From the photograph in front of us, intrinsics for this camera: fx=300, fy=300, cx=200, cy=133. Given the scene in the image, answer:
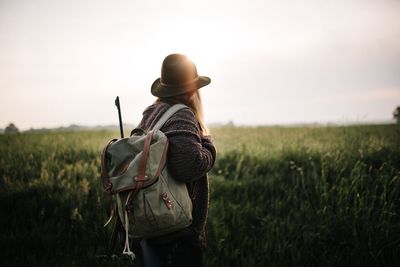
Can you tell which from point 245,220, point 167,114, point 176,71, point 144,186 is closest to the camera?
point 144,186

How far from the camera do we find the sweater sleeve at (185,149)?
1837 mm

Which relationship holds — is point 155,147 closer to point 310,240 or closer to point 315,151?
point 310,240

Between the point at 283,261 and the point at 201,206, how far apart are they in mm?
2116

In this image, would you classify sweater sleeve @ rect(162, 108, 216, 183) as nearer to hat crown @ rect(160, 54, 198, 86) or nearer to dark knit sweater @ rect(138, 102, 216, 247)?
dark knit sweater @ rect(138, 102, 216, 247)

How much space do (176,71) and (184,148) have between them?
562mm

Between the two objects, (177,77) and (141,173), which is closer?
(141,173)

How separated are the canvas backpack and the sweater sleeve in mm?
54

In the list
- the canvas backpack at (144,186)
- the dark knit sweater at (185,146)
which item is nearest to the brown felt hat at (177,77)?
the dark knit sweater at (185,146)

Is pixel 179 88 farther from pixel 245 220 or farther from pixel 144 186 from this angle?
pixel 245 220

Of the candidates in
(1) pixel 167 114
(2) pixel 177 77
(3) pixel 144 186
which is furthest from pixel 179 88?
(3) pixel 144 186

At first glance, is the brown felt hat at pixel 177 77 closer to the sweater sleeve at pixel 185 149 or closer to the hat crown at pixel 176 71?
the hat crown at pixel 176 71

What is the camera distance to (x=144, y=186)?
1724 millimetres

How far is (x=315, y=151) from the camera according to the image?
6977mm

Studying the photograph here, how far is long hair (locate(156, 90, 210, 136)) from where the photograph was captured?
2.08 meters
